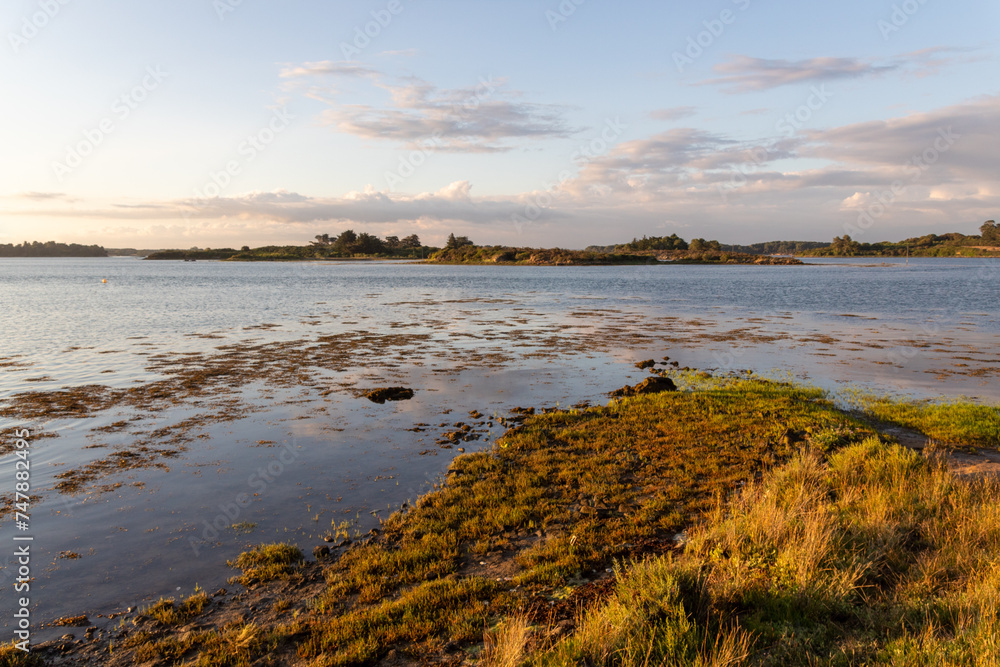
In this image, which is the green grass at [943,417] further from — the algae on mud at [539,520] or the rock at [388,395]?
the rock at [388,395]

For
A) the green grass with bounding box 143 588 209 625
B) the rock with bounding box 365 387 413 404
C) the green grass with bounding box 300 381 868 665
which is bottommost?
the green grass with bounding box 143 588 209 625

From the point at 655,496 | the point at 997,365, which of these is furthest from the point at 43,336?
the point at 997,365

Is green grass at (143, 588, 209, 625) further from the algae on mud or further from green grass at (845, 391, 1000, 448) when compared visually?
green grass at (845, 391, 1000, 448)

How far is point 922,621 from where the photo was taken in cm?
622

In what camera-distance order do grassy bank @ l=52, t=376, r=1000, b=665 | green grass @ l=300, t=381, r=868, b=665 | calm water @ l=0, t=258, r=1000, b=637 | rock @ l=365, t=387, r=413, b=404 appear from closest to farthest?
grassy bank @ l=52, t=376, r=1000, b=665
green grass @ l=300, t=381, r=868, b=665
calm water @ l=0, t=258, r=1000, b=637
rock @ l=365, t=387, r=413, b=404

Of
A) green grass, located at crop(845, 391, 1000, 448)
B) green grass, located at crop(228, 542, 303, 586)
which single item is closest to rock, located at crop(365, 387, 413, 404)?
green grass, located at crop(228, 542, 303, 586)

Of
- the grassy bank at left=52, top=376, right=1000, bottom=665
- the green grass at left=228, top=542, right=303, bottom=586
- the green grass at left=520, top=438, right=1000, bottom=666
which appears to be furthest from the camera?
the green grass at left=228, top=542, right=303, bottom=586

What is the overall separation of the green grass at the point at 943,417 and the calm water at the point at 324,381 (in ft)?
9.97

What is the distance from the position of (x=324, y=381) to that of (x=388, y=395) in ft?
13.7

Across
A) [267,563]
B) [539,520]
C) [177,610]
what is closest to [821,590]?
[539,520]

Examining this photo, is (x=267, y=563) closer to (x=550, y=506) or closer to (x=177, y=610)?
(x=177, y=610)

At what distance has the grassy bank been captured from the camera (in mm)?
6078

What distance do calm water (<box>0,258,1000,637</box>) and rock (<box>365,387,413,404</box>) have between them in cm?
54

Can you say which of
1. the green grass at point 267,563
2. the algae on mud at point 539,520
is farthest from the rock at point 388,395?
the green grass at point 267,563
